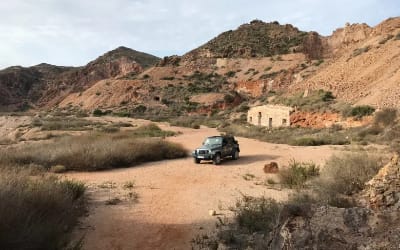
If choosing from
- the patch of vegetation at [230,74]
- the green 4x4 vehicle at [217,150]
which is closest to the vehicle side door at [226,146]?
the green 4x4 vehicle at [217,150]

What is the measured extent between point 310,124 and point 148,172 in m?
26.3

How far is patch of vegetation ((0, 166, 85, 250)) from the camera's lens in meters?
6.39

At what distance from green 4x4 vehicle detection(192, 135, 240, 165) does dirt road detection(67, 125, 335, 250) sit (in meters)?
0.42

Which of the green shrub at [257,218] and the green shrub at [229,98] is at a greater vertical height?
the green shrub at [229,98]

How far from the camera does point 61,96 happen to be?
104m

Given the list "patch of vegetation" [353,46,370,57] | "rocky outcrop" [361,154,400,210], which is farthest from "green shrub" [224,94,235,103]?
"rocky outcrop" [361,154,400,210]

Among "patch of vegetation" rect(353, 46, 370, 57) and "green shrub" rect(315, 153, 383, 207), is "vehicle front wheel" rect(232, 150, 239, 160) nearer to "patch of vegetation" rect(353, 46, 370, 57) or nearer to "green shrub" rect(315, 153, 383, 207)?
"green shrub" rect(315, 153, 383, 207)

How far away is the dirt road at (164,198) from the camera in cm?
923

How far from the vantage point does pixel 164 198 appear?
13.0 meters

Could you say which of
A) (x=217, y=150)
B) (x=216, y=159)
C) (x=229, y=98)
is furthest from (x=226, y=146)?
(x=229, y=98)

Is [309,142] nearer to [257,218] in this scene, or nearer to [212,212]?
[212,212]

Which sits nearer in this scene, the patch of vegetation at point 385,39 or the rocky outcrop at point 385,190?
the rocky outcrop at point 385,190

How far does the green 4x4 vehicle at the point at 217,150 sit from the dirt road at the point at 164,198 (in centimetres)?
42

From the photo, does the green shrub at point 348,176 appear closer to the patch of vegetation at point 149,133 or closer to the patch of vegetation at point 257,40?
the patch of vegetation at point 149,133
